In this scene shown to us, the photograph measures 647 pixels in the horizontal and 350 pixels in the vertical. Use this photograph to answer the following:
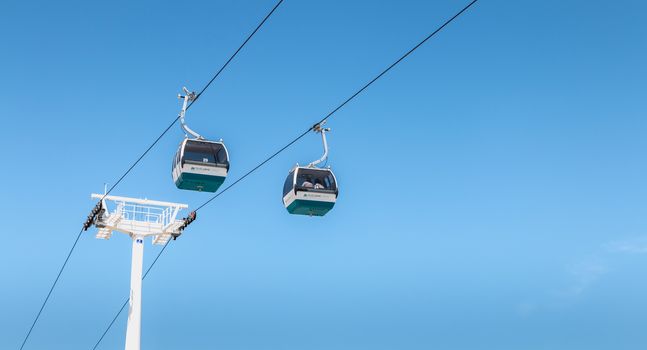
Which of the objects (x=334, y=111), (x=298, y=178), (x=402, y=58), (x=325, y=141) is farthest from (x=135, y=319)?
(x=402, y=58)

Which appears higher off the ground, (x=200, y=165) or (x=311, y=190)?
(x=200, y=165)

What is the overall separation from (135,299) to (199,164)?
20.6 ft

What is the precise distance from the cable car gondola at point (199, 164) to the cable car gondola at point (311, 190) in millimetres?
1886

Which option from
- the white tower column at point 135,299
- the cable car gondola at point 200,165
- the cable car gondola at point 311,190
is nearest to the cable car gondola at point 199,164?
the cable car gondola at point 200,165

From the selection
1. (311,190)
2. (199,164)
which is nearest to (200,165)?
(199,164)

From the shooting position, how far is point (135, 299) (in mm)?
23344

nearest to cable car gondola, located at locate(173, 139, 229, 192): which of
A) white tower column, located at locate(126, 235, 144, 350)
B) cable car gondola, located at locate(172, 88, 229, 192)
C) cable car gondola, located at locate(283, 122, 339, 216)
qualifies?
cable car gondola, located at locate(172, 88, 229, 192)

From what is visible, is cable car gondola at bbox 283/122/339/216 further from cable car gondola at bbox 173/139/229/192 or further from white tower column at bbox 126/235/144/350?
white tower column at bbox 126/235/144/350

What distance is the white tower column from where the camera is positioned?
73.7ft

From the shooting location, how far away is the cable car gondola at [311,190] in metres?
19.5

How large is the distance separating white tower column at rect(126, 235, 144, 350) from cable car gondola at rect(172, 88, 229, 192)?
455 centimetres

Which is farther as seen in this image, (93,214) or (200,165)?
(93,214)

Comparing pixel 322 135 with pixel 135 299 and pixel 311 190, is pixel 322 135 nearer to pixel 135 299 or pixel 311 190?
pixel 311 190

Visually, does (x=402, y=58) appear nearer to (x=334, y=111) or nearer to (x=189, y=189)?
(x=334, y=111)
